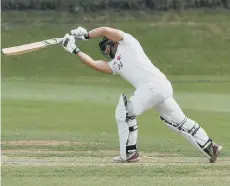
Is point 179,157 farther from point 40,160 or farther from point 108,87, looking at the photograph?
point 108,87

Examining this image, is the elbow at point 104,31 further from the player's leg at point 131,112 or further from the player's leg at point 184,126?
the player's leg at point 184,126

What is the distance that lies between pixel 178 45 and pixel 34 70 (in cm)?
730

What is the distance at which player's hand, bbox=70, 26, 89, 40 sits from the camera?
1014cm

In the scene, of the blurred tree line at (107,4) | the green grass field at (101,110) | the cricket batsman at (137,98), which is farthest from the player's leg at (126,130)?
the blurred tree line at (107,4)

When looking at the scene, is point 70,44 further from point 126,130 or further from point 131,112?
point 126,130

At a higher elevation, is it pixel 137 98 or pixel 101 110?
pixel 137 98

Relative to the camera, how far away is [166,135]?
46.1ft

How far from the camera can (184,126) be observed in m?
9.98

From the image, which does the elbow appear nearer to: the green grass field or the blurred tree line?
the green grass field

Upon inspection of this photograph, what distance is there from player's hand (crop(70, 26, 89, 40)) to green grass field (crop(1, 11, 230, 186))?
151cm

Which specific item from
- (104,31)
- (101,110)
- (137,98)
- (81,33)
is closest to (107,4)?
(101,110)

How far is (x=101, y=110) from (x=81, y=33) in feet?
25.1

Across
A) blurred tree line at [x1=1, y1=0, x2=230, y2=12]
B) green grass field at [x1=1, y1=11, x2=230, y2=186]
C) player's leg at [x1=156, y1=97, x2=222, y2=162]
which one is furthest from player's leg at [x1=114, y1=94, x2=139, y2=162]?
blurred tree line at [x1=1, y1=0, x2=230, y2=12]

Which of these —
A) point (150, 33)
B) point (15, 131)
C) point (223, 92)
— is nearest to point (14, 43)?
point (150, 33)
